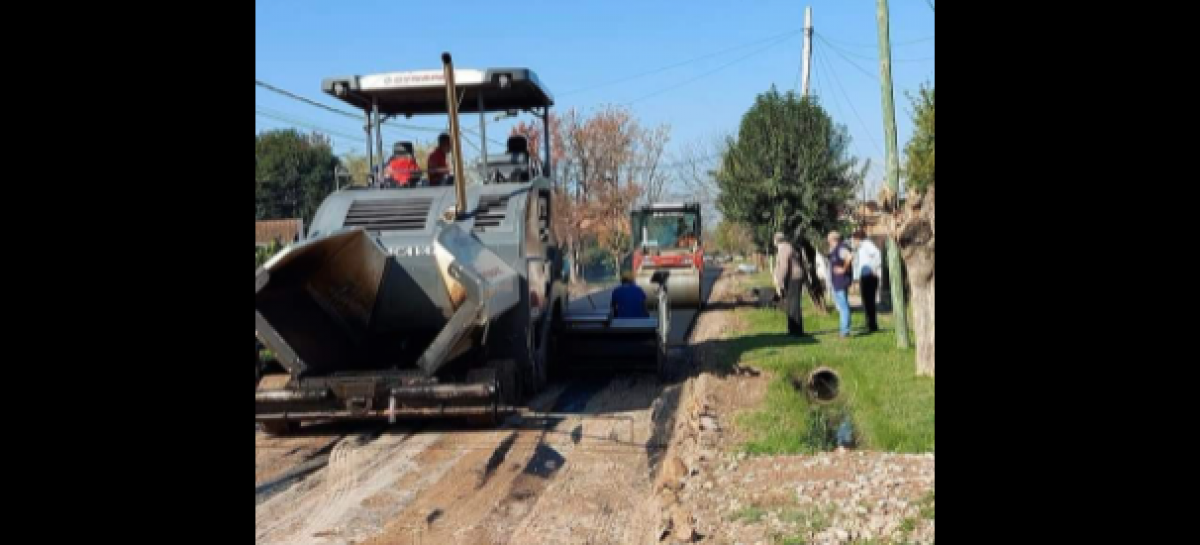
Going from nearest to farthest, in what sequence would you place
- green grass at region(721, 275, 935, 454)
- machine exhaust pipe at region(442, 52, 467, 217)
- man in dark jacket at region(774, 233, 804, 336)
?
green grass at region(721, 275, 935, 454), machine exhaust pipe at region(442, 52, 467, 217), man in dark jacket at region(774, 233, 804, 336)

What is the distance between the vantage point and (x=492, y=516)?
7.04 meters

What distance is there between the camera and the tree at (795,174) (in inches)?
993

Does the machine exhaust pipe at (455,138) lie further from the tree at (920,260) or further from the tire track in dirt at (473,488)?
the tree at (920,260)

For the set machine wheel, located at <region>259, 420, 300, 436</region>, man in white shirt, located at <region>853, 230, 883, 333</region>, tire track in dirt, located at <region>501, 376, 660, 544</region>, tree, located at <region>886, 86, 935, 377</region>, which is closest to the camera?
tire track in dirt, located at <region>501, 376, 660, 544</region>

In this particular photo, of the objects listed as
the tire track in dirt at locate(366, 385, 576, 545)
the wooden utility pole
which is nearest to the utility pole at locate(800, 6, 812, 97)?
the wooden utility pole

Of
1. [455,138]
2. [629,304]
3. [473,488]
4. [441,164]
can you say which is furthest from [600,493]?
[629,304]

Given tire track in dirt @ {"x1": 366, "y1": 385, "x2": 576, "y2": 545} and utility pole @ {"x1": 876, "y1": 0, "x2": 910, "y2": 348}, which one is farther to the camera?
utility pole @ {"x1": 876, "y1": 0, "x2": 910, "y2": 348}

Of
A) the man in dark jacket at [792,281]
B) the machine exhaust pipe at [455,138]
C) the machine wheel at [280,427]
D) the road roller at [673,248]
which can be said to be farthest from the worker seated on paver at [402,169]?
the road roller at [673,248]

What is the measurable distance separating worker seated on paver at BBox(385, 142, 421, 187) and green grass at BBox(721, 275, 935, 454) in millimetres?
4942

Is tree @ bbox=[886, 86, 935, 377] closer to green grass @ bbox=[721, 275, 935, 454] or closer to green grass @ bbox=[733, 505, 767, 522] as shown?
green grass @ bbox=[721, 275, 935, 454]

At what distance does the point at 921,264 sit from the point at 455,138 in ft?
17.8

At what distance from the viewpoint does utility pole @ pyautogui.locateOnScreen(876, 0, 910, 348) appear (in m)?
14.3

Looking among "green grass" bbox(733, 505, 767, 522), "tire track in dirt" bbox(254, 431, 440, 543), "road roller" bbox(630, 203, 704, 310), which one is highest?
"road roller" bbox(630, 203, 704, 310)
